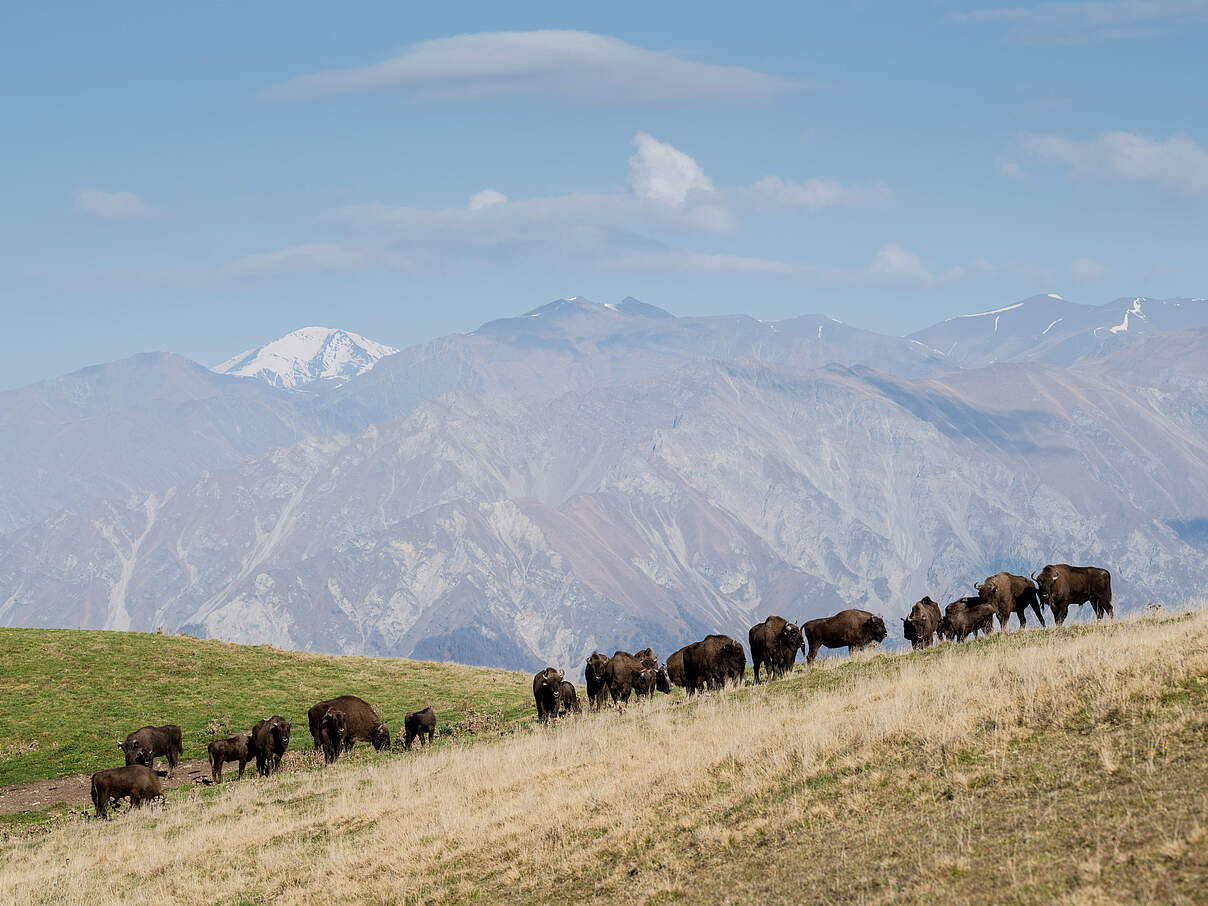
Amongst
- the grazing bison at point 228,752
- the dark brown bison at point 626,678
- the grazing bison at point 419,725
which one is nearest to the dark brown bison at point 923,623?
the dark brown bison at point 626,678

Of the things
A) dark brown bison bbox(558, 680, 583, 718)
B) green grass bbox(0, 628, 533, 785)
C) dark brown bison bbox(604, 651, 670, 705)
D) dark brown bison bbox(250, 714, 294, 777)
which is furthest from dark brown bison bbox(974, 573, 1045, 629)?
dark brown bison bbox(250, 714, 294, 777)

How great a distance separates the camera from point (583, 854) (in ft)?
55.0

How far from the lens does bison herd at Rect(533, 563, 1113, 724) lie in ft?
114

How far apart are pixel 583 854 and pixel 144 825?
15.0 m

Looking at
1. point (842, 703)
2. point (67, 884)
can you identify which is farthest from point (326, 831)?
point (842, 703)

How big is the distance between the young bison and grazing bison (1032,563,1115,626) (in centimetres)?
2261

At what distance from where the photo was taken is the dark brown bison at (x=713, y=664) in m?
36.2

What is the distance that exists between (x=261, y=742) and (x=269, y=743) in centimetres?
26

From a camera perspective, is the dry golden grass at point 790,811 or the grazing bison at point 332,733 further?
the grazing bison at point 332,733

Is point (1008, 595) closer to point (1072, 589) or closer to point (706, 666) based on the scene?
point (1072, 589)

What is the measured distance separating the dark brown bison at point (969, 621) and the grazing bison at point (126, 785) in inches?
934

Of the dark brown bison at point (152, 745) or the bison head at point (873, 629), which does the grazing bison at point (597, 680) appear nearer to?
the bison head at point (873, 629)

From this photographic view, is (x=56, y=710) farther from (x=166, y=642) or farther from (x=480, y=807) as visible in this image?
(x=480, y=807)

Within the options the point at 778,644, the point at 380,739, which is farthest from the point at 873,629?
the point at 380,739
